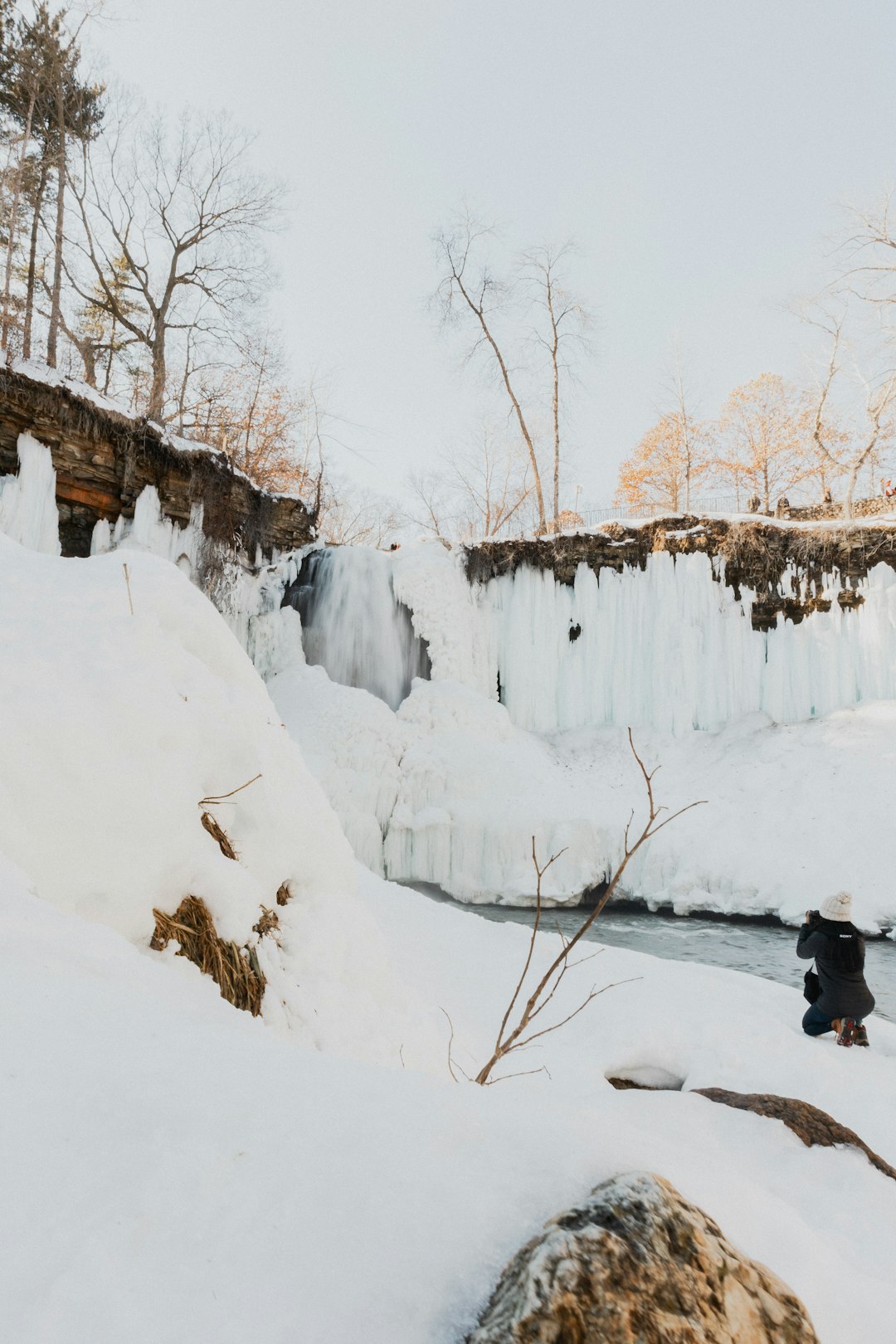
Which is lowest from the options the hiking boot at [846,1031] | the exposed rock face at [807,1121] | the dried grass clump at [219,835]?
the hiking boot at [846,1031]

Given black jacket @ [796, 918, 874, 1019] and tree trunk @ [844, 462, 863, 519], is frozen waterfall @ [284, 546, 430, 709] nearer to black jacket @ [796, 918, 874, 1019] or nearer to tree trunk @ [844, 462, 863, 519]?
tree trunk @ [844, 462, 863, 519]

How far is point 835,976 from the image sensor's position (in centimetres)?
415

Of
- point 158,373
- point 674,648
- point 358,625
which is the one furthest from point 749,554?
point 158,373

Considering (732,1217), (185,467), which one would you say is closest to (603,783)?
(185,467)

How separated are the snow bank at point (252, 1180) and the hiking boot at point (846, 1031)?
8.76 ft

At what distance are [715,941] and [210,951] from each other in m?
7.94

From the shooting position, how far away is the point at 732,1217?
1244mm

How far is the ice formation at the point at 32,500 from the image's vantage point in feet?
29.8

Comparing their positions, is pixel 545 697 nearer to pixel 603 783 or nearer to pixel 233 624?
pixel 603 783

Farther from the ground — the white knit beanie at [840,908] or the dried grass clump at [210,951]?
the dried grass clump at [210,951]

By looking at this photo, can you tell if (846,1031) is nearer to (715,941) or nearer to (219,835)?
(219,835)

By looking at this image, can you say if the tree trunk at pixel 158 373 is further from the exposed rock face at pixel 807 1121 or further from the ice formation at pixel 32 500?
the exposed rock face at pixel 807 1121

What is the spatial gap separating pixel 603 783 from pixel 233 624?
756 centimetres

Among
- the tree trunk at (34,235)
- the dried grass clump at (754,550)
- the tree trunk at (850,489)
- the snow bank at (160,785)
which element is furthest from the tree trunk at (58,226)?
the tree trunk at (850,489)
